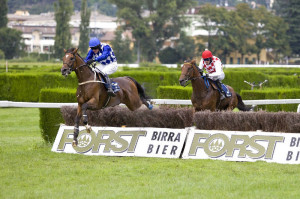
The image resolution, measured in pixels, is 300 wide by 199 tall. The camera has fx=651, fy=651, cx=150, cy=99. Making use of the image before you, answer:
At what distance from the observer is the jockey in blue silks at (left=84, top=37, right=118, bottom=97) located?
10.6 metres

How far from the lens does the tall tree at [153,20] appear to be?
63938 mm

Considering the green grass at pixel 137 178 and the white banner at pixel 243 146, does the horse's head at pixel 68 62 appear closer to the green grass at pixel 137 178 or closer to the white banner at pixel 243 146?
the green grass at pixel 137 178

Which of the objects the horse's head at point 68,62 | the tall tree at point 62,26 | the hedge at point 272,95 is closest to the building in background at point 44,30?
the tall tree at point 62,26

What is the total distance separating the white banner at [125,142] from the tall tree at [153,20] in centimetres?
5330

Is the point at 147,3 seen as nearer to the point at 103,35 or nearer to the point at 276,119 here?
the point at 103,35

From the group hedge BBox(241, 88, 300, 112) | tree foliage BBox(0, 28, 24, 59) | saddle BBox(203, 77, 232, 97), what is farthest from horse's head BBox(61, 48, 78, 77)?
tree foliage BBox(0, 28, 24, 59)

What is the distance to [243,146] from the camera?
29.5 feet

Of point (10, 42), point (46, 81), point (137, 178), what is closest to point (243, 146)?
point (137, 178)

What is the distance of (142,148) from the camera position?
31.9ft

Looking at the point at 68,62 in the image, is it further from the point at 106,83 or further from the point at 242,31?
the point at 242,31

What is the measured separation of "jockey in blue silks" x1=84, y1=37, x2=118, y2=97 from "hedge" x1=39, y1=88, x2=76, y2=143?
130 cm

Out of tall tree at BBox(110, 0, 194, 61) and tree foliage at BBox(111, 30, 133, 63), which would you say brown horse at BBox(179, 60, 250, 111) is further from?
tree foliage at BBox(111, 30, 133, 63)

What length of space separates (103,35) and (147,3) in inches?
1515

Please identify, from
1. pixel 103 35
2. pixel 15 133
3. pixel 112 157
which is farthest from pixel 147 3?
pixel 112 157
